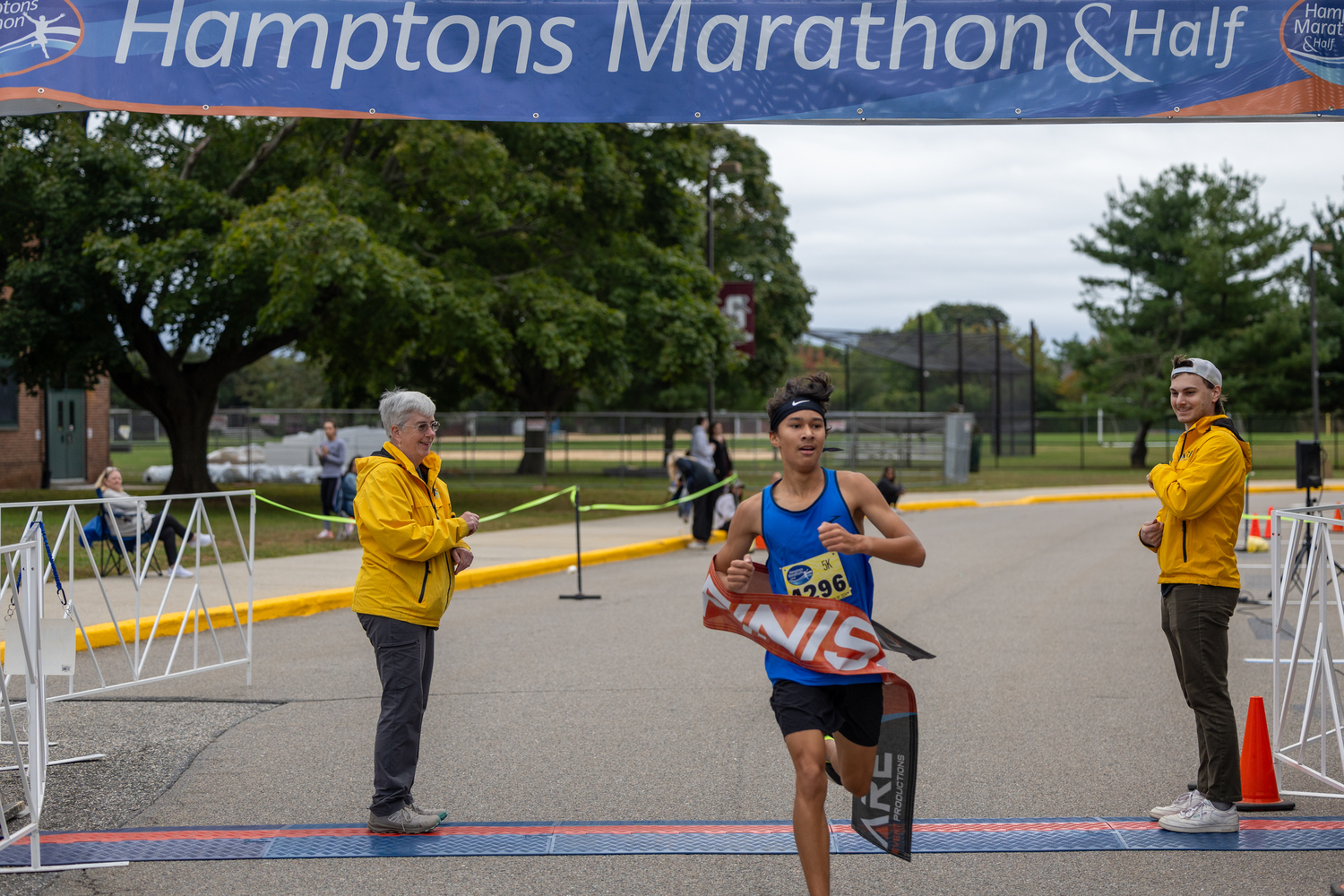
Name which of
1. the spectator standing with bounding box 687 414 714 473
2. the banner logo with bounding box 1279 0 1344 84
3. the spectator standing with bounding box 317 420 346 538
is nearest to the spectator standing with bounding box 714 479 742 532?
the spectator standing with bounding box 687 414 714 473

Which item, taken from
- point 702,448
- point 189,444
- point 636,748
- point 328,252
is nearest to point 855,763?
point 636,748

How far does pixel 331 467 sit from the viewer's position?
19141 mm

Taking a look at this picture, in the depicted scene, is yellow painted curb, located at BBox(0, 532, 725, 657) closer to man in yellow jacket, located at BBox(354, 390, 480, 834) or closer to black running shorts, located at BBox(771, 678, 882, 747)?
man in yellow jacket, located at BBox(354, 390, 480, 834)

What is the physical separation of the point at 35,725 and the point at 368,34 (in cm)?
317

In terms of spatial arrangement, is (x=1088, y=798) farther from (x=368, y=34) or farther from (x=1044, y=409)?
(x=1044, y=409)

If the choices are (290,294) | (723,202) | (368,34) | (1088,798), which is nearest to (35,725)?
(368,34)

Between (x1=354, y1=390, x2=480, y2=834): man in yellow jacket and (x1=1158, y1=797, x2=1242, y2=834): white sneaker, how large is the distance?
2.98 m

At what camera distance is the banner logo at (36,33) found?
5.24 meters

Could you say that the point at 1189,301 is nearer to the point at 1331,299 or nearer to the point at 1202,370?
the point at 1331,299

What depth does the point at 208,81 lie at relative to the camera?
5.32m

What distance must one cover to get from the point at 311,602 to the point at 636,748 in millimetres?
6191

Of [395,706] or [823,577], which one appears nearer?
[823,577]

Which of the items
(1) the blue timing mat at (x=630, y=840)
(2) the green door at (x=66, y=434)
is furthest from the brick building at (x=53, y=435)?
(1) the blue timing mat at (x=630, y=840)

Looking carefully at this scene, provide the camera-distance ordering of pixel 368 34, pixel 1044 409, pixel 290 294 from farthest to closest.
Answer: pixel 1044 409, pixel 290 294, pixel 368 34
